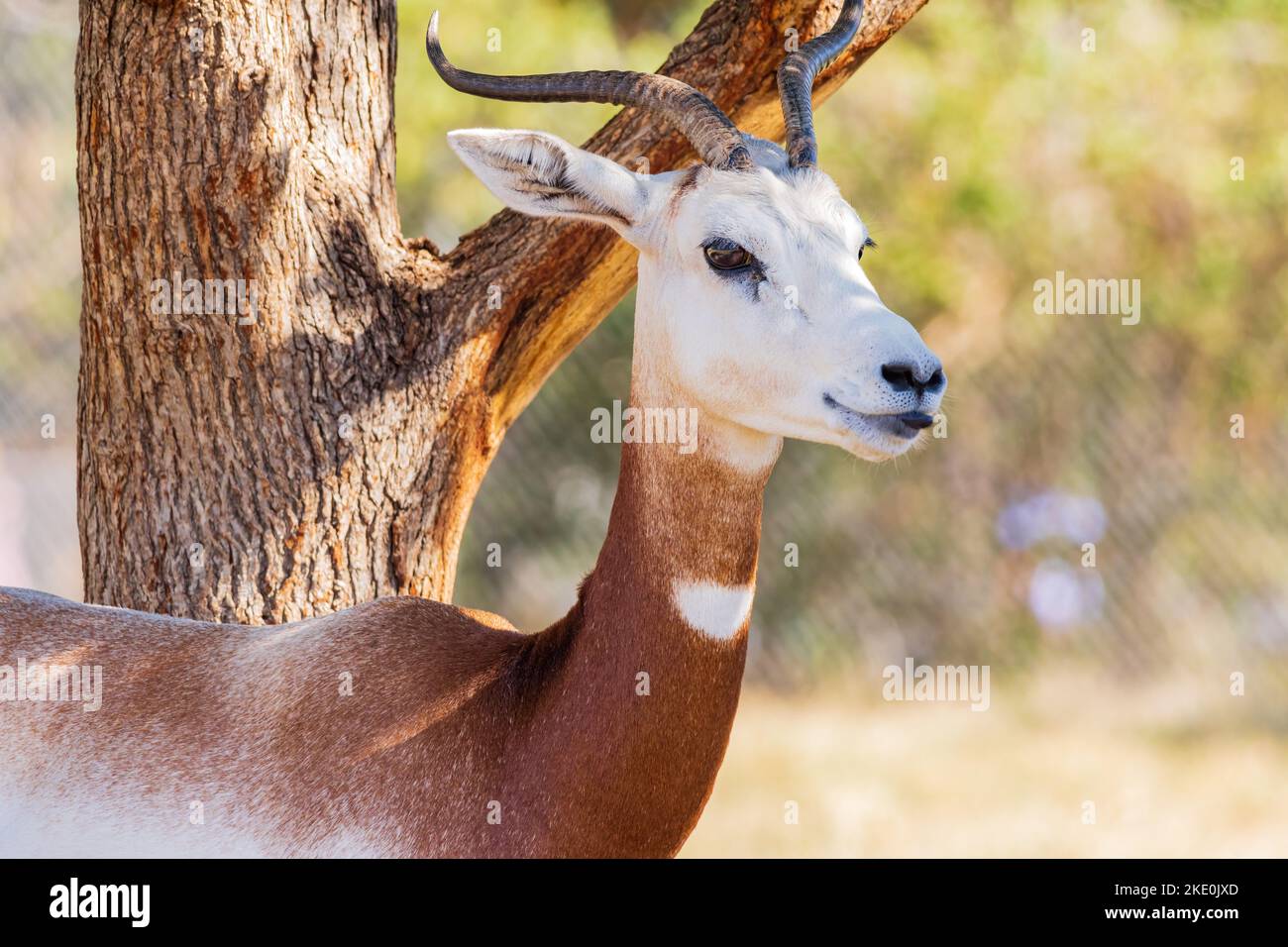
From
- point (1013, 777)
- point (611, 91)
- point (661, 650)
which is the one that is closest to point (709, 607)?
point (661, 650)

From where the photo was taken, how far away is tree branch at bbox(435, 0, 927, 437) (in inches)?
182

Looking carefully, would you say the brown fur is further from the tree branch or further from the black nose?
the tree branch

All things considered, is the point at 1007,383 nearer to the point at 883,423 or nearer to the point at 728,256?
the point at 728,256

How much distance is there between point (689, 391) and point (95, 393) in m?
1.98

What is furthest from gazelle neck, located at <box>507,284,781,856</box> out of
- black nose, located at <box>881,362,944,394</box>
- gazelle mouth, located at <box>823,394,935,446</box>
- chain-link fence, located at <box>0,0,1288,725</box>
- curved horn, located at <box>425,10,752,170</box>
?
chain-link fence, located at <box>0,0,1288,725</box>

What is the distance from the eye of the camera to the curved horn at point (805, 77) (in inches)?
158

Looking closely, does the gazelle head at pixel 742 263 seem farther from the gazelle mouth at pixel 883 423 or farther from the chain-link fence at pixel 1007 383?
the chain-link fence at pixel 1007 383

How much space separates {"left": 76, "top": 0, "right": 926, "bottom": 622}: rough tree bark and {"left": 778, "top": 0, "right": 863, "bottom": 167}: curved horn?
209 millimetres

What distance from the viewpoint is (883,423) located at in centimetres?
339

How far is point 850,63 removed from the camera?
16.0 ft

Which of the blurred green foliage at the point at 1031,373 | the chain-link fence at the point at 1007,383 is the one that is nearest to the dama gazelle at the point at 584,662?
the chain-link fence at the point at 1007,383

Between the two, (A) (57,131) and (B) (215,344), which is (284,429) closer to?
(B) (215,344)

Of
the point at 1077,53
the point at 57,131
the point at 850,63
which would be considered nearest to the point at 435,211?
the point at 57,131

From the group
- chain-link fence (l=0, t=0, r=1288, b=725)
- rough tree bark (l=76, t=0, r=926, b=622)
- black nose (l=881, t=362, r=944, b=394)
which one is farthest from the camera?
chain-link fence (l=0, t=0, r=1288, b=725)
